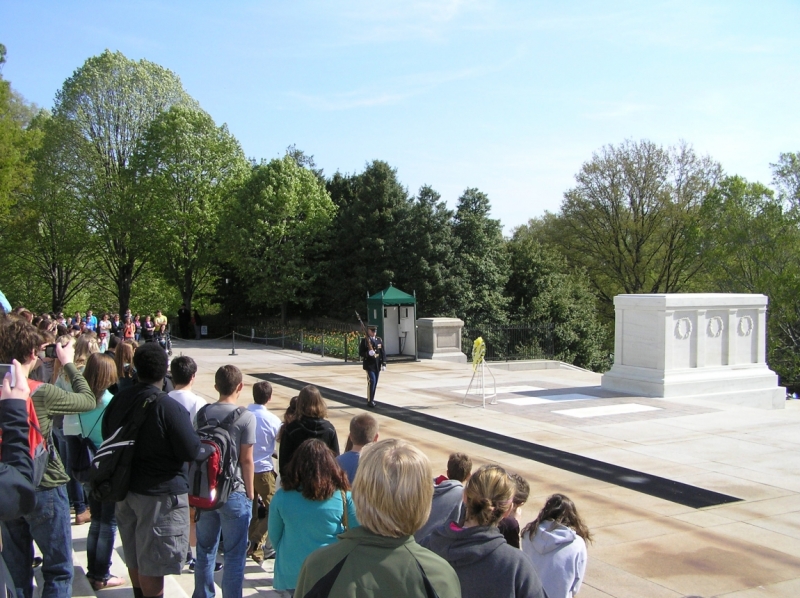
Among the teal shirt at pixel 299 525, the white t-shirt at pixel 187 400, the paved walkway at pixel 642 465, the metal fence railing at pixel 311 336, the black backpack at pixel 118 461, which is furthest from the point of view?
the metal fence railing at pixel 311 336

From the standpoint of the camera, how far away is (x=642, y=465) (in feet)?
31.3

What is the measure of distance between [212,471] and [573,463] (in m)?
6.50

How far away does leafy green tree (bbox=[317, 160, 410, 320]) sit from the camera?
3209 centimetres

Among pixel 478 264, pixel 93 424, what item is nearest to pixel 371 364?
pixel 93 424

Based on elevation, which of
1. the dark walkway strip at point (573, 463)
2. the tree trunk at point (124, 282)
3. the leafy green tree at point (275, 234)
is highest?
the leafy green tree at point (275, 234)

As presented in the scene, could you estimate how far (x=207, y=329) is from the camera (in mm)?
37500

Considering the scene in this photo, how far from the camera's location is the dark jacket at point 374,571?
86.4 inches

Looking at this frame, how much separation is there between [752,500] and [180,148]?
32.6m

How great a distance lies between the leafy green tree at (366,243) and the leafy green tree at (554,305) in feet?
20.5

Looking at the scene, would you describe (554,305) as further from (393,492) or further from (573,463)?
(393,492)

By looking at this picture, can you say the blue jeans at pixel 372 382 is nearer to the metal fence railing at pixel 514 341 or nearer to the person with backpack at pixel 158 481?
the person with backpack at pixel 158 481

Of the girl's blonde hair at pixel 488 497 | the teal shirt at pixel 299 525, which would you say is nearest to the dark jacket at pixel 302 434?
the teal shirt at pixel 299 525

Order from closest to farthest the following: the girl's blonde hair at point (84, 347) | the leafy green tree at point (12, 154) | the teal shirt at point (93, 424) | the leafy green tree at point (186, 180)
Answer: the teal shirt at point (93, 424) < the girl's blonde hair at point (84, 347) < the leafy green tree at point (12, 154) < the leafy green tree at point (186, 180)

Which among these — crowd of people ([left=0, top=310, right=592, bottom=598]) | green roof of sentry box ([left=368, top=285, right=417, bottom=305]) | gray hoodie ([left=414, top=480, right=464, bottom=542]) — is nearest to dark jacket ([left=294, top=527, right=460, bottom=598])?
crowd of people ([left=0, top=310, right=592, bottom=598])
